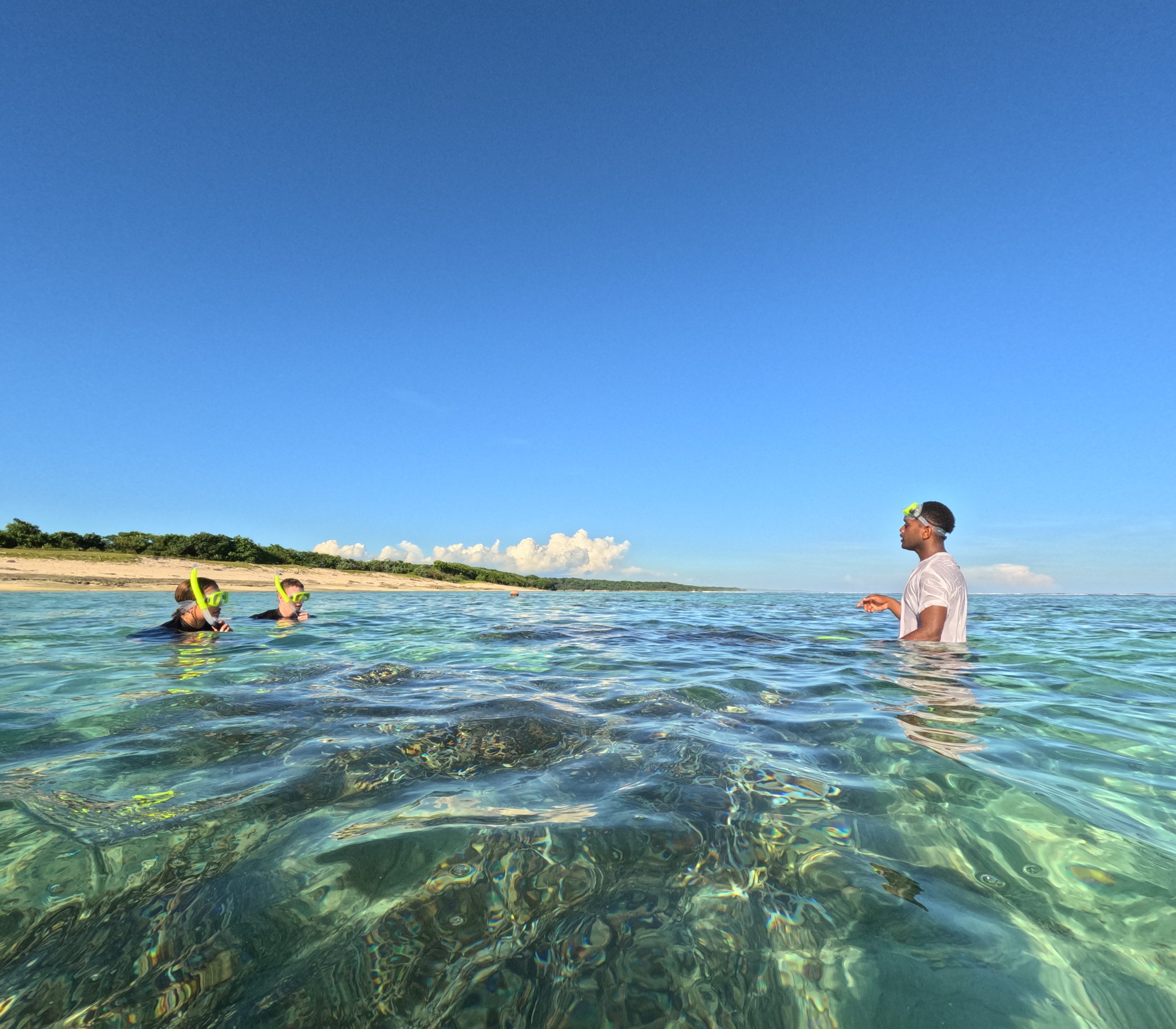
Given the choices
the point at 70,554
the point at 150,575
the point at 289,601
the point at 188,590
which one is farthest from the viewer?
the point at 70,554

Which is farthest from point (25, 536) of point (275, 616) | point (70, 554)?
point (275, 616)

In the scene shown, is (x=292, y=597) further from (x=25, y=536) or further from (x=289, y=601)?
(x=25, y=536)

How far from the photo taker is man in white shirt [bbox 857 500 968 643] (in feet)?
25.3

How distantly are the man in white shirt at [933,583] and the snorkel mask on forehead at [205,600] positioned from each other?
11.8m

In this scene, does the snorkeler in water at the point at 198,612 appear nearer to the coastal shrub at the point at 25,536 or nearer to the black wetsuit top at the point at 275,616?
the black wetsuit top at the point at 275,616

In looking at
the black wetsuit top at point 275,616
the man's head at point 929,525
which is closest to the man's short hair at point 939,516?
the man's head at point 929,525

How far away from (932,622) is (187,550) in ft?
196

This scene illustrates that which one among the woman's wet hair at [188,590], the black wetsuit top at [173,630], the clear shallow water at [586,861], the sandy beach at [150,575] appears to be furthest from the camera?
the sandy beach at [150,575]

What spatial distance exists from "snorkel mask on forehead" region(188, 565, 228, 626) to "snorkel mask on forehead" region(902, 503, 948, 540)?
12267mm

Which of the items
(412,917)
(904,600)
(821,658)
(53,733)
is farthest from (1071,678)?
(53,733)

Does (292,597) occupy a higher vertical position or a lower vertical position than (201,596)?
lower

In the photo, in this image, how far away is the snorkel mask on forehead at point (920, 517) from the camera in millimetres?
7953

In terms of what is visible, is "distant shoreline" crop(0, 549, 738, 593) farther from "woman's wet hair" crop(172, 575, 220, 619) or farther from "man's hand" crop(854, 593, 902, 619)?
"man's hand" crop(854, 593, 902, 619)

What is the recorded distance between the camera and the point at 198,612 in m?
11.1
